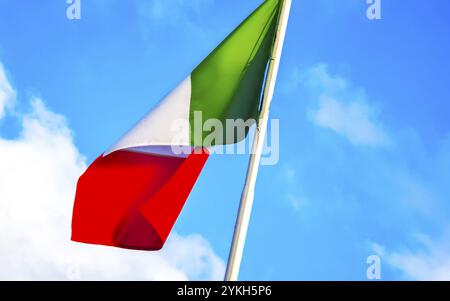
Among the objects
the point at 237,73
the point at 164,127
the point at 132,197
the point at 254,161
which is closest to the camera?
the point at 254,161

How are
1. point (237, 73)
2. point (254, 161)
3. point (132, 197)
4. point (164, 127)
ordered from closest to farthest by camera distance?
point (254, 161)
point (164, 127)
point (237, 73)
point (132, 197)

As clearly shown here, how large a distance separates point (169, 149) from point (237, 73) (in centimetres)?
173

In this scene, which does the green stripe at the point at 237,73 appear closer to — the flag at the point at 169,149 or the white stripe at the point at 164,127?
the flag at the point at 169,149

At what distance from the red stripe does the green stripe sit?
0.79 metres

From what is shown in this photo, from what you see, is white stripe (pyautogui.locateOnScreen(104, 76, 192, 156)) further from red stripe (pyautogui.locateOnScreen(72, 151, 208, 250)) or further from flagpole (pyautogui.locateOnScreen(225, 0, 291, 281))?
flagpole (pyautogui.locateOnScreen(225, 0, 291, 281))

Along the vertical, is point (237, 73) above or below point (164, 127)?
above

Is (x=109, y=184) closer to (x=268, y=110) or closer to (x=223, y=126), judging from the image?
(x=223, y=126)

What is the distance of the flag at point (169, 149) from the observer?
33.9ft

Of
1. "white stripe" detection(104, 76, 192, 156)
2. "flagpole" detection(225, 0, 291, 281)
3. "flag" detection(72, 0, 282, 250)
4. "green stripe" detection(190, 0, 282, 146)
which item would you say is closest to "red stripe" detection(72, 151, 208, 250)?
"flag" detection(72, 0, 282, 250)

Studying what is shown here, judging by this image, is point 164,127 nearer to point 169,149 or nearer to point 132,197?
point 169,149

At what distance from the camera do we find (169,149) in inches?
432

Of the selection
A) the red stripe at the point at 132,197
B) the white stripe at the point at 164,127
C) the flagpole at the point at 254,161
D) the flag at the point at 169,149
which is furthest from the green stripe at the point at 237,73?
the red stripe at the point at 132,197

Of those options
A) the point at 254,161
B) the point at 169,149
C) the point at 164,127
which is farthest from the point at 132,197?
the point at 254,161
